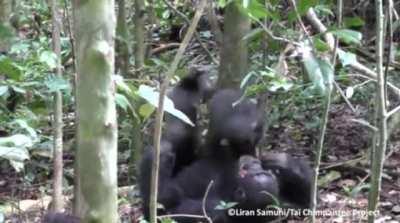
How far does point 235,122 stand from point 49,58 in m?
0.79

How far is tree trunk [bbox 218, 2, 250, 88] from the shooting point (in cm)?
296

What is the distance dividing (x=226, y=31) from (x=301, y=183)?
2.29 feet

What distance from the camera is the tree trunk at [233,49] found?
296cm

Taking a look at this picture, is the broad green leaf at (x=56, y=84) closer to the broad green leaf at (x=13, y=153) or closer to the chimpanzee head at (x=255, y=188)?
the broad green leaf at (x=13, y=153)

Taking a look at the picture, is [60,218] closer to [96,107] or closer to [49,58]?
[49,58]

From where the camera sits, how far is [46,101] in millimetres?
2986

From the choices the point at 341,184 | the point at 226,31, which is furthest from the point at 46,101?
the point at 341,184

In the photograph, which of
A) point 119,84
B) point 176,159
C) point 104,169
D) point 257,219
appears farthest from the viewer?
point 176,159

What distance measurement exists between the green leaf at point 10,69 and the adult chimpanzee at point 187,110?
0.75m

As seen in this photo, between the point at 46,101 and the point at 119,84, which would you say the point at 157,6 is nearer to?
the point at 46,101

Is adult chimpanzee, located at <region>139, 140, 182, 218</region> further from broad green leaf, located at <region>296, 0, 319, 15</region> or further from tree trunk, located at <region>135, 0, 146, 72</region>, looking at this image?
broad green leaf, located at <region>296, 0, 319, 15</region>

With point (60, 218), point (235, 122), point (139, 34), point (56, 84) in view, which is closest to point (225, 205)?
point (235, 122)

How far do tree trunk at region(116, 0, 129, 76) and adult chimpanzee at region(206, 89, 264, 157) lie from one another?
869mm

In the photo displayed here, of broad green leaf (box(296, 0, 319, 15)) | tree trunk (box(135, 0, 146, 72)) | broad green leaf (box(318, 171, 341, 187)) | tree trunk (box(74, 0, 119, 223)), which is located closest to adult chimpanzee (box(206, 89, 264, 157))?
broad green leaf (box(318, 171, 341, 187))
